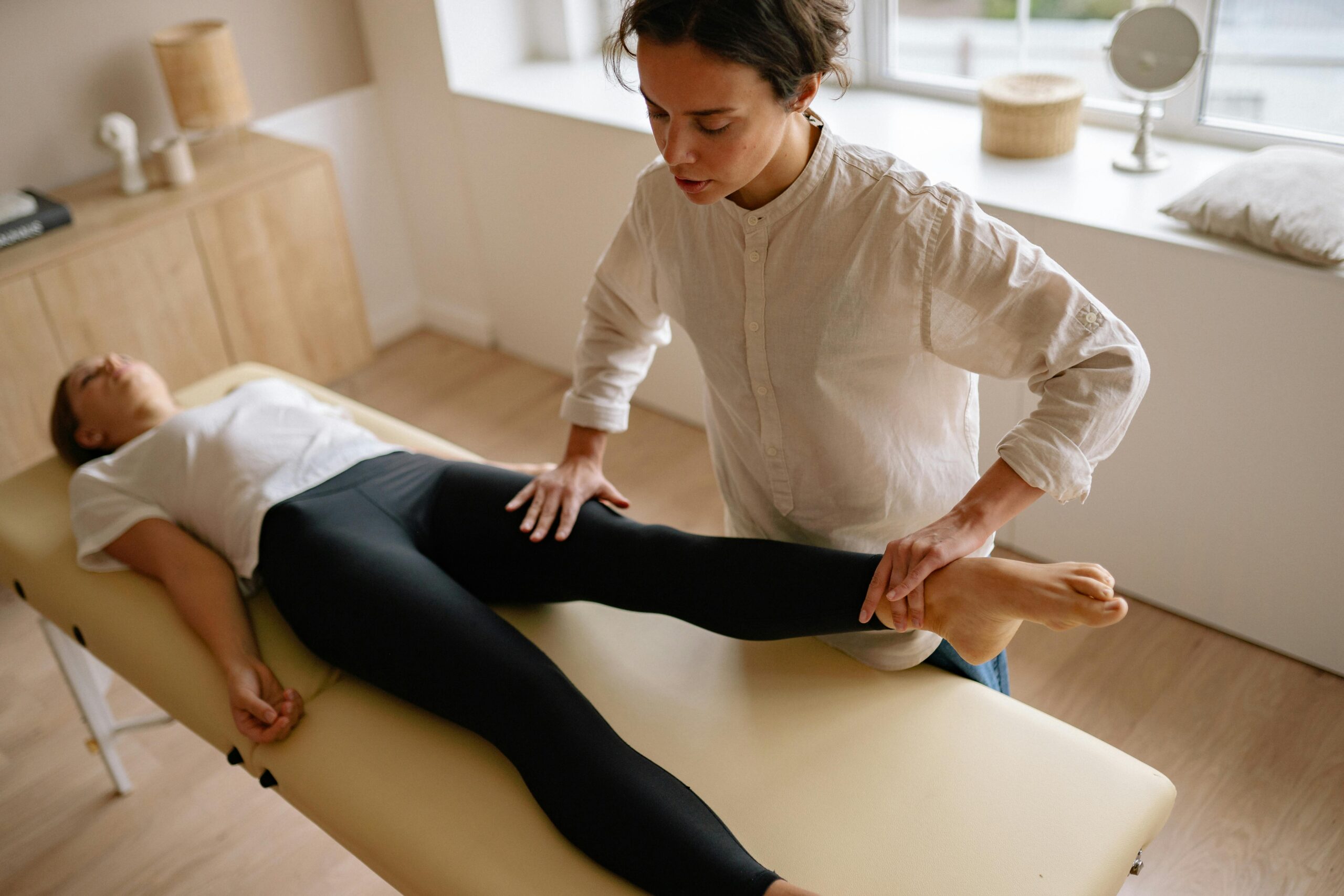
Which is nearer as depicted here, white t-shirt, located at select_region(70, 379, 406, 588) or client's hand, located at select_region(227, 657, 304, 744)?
client's hand, located at select_region(227, 657, 304, 744)

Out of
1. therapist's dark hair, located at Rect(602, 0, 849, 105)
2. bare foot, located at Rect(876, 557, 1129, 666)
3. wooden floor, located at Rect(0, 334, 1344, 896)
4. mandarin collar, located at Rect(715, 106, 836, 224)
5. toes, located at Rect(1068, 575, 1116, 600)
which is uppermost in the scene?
therapist's dark hair, located at Rect(602, 0, 849, 105)

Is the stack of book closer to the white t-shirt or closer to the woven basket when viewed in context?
the white t-shirt

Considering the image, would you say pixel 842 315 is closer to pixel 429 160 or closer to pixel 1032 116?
pixel 1032 116

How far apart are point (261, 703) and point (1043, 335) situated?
105 centimetres

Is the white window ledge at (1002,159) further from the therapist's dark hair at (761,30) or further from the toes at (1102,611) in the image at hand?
the toes at (1102,611)

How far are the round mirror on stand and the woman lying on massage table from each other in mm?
1292

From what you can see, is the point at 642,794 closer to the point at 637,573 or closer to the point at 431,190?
the point at 637,573

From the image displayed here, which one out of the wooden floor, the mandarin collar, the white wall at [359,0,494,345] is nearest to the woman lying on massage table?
the mandarin collar

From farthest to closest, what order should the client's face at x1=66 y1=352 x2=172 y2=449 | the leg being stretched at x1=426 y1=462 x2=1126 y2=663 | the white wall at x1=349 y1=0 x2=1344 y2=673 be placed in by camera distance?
1. the client's face at x1=66 y1=352 x2=172 y2=449
2. the white wall at x1=349 y1=0 x2=1344 y2=673
3. the leg being stretched at x1=426 y1=462 x2=1126 y2=663

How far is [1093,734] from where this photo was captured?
196 centimetres

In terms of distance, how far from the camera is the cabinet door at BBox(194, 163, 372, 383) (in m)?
2.69

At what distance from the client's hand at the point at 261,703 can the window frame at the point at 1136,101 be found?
1894mm

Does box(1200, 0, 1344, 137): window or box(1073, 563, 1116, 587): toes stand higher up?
box(1200, 0, 1344, 137): window

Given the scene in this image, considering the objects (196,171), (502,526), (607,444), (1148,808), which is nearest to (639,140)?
(607,444)
